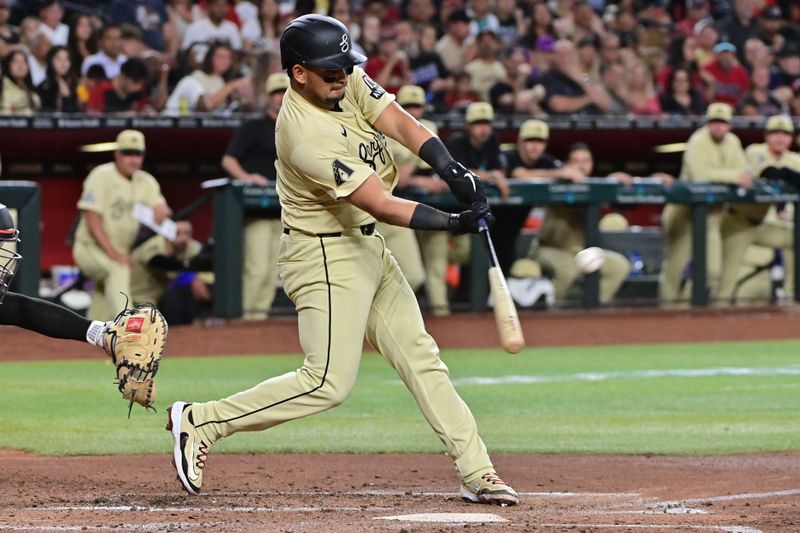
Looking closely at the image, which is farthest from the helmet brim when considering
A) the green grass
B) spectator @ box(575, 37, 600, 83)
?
spectator @ box(575, 37, 600, 83)

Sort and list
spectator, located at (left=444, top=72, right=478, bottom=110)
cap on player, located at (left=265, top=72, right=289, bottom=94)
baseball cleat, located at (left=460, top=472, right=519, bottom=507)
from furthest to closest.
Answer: spectator, located at (left=444, top=72, right=478, bottom=110), cap on player, located at (left=265, top=72, right=289, bottom=94), baseball cleat, located at (left=460, top=472, right=519, bottom=507)

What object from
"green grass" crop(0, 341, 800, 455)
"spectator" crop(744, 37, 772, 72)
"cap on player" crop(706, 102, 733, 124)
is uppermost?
"spectator" crop(744, 37, 772, 72)

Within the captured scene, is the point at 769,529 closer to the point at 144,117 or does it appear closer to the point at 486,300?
the point at 486,300

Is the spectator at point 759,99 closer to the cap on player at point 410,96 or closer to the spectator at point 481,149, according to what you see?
the spectator at point 481,149

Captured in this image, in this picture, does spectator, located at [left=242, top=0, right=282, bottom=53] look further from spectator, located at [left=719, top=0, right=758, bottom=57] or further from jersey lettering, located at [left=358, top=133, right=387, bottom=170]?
jersey lettering, located at [left=358, top=133, right=387, bottom=170]

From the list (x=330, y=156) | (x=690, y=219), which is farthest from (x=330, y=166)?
(x=690, y=219)

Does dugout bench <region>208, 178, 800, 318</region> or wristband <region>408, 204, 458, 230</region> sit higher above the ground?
wristband <region>408, 204, 458, 230</region>

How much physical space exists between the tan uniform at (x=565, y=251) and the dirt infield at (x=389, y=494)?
742 cm

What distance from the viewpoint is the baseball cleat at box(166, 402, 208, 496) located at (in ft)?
17.0

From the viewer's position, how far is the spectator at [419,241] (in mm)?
12070

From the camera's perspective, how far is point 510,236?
1409 cm

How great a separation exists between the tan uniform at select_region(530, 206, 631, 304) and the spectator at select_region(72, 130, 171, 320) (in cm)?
398

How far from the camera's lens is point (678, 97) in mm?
16922

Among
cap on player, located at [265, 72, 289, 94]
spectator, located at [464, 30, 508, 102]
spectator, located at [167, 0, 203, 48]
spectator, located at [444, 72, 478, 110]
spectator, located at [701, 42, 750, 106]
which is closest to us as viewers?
cap on player, located at [265, 72, 289, 94]
